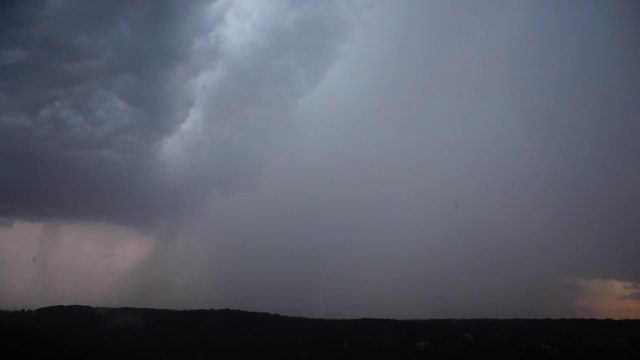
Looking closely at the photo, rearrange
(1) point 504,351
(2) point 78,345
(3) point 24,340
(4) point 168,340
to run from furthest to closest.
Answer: (4) point 168,340 → (1) point 504,351 → (2) point 78,345 → (3) point 24,340

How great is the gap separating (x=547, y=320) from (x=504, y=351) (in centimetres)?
7357

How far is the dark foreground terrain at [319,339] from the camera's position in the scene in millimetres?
97562

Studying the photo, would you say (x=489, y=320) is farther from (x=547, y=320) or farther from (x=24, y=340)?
(x=24, y=340)

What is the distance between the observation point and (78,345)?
97562 mm

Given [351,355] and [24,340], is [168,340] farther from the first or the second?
[24,340]

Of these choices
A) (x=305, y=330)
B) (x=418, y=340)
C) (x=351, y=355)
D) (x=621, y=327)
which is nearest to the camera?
(x=351, y=355)

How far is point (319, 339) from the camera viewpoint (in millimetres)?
140500

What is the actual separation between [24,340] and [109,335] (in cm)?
10158

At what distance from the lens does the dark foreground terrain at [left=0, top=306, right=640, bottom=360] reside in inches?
3841

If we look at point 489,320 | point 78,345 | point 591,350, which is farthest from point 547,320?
point 78,345

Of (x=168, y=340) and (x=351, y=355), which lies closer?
(x=351, y=355)

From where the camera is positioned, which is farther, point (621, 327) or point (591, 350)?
point (621, 327)

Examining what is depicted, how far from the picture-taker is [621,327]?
512 feet

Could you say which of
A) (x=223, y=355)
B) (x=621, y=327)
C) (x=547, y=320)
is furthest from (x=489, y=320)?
(x=223, y=355)
